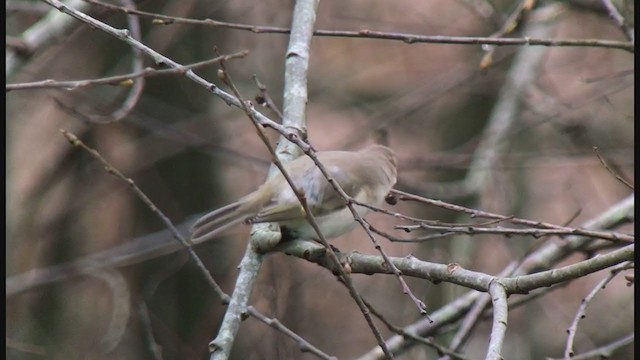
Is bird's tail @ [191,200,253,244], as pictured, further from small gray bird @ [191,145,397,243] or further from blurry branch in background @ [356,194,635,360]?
blurry branch in background @ [356,194,635,360]

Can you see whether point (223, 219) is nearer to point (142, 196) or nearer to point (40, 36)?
point (142, 196)

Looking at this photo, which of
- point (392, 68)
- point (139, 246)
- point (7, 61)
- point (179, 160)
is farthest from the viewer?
point (392, 68)

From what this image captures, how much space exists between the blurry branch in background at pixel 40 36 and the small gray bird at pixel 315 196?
99cm

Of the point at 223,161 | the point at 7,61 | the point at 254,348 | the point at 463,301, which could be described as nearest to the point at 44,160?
the point at 223,161

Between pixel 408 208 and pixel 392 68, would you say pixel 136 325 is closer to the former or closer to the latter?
pixel 408 208

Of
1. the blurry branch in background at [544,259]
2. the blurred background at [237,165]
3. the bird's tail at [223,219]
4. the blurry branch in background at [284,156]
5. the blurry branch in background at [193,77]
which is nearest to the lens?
the blurry branch in background at [193,77]

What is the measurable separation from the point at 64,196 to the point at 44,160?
933 millimetres

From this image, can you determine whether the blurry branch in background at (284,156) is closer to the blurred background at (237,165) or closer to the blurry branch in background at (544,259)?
the blurry branch in background at (544,259)

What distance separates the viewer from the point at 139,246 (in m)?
5.57

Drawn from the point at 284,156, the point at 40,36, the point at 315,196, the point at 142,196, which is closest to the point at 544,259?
the point at 315,196

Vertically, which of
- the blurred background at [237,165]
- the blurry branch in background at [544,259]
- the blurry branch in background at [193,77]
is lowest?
the blurry branch in background at [193,77]

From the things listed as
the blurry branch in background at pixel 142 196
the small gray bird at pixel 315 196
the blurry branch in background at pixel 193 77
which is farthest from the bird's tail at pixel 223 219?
the blurry branch in background at pixel 193 77

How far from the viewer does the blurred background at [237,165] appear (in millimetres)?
5387

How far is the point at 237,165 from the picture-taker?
21.6 feet
